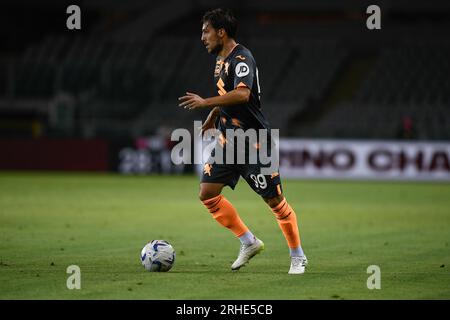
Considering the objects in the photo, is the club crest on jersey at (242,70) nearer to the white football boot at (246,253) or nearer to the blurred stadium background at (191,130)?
the white football boot at (246,253)

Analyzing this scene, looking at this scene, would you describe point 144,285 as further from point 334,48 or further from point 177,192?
point 334,48

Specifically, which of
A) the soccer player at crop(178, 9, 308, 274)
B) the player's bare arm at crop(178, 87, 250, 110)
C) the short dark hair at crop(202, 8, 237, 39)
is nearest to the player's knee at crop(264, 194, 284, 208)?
the soccer player at crop(178, 9, 308, 274)

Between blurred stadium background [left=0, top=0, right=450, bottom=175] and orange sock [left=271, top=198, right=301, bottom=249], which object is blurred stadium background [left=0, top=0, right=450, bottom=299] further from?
orange sock [left=271, top=198, right=301, bottom=249]

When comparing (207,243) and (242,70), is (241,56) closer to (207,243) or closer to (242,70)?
(242,70)

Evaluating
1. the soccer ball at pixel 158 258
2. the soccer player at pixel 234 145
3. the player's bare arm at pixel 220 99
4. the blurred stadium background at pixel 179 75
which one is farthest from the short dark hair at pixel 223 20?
the blurred stadium background at pixel 179 75

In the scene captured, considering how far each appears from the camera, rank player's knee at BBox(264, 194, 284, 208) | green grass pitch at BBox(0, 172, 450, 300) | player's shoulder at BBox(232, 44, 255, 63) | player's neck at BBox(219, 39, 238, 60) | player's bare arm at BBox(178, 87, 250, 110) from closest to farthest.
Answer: green grass pitch at BBox(0, 172, 450, 300), player's bare arm at BBox(178, 87, 250, 110), player's shoulder at BBox(232, 44, 255, 63), player's knee at BBox(264, 194, 284, 208), player's neck at BBox(219, 39, 238, 60)

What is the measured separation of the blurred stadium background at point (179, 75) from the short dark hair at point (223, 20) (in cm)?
2011

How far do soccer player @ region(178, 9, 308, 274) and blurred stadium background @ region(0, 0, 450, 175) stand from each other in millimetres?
19931

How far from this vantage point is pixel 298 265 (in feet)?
31.9

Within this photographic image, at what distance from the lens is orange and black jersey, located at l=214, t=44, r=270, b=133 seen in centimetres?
980

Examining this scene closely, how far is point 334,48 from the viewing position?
125 feet

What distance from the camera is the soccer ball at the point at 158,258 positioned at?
9.68 m

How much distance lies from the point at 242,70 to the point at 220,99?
0.41m
